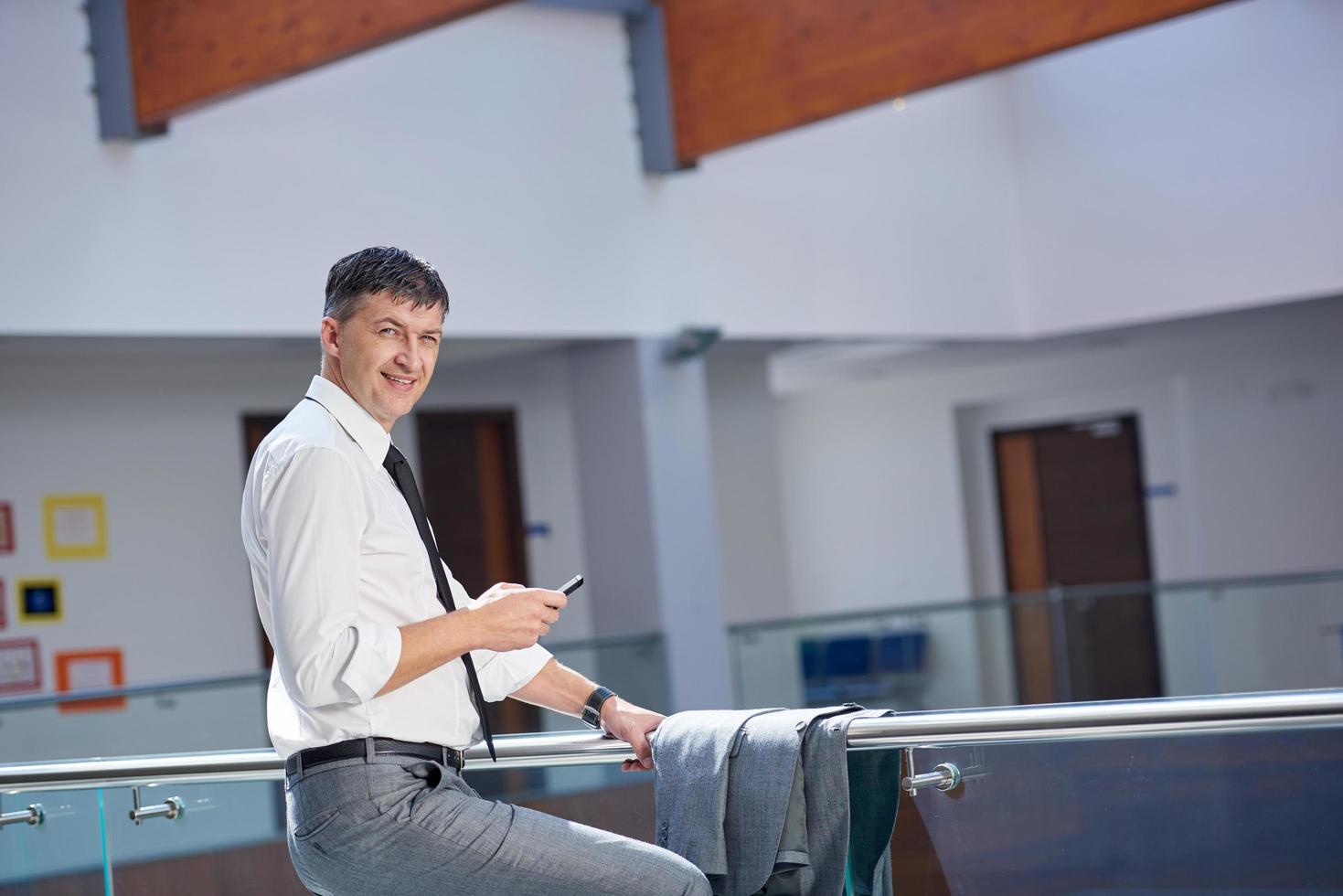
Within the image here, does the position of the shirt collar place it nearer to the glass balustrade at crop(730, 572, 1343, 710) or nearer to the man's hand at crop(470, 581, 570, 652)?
the man's hand at crop(470, 581, 570, 652)

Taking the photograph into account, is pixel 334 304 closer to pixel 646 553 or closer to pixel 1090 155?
pixel 646 553

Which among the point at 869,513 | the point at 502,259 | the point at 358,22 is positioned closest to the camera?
the point at 358,22

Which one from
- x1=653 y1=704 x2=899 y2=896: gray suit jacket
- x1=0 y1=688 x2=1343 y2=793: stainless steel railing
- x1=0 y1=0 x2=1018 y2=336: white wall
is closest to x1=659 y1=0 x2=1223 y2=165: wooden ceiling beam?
x1=0 y1=0 x2=1018 y2=336: white wall

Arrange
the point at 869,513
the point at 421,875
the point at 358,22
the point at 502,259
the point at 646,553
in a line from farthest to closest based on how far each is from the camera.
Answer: the point at 869,513
the point at 646,553
the point at 502,259
the point at 358,22
the point at 421,875

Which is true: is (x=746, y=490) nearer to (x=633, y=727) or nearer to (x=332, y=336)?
(x=633, y=727)

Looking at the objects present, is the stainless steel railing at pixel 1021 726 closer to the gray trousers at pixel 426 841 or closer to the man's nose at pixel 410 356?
the gray trousers at pixel 426 841

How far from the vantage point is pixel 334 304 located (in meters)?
2.20

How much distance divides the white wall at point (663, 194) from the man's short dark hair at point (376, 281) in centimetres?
506

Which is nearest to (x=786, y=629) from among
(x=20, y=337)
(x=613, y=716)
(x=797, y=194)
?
(x=797, y=194)

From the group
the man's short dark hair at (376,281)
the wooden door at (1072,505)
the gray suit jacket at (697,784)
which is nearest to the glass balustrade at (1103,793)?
the gray suit jacket at (697,784)

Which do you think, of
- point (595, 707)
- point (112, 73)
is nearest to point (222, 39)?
point (112, 73)

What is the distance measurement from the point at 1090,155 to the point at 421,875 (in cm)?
950

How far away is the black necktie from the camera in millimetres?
2236

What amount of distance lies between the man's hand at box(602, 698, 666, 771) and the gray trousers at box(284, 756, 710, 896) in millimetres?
430
